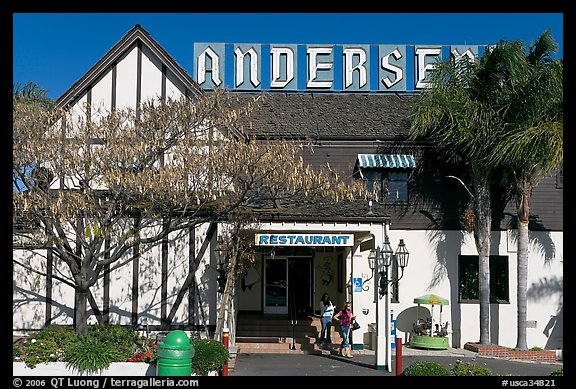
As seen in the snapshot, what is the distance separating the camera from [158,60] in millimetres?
19906

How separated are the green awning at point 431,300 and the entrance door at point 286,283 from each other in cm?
395

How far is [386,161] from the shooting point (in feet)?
71.6

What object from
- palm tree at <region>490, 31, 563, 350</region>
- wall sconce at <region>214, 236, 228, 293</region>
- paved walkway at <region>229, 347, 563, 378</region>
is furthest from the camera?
wall sconce at <region>214, 236, 228, 293</region>

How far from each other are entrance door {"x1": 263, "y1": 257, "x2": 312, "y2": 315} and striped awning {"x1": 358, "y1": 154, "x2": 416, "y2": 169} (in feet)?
13.0

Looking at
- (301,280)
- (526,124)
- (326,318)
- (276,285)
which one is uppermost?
(526,124)

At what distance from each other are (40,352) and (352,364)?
7225 mm

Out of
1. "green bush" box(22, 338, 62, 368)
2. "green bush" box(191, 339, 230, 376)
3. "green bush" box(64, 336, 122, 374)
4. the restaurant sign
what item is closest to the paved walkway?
"green bush" box(191, 339, 230, 376)

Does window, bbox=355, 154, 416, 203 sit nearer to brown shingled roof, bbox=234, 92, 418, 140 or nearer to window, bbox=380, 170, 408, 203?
window, bbox=380, 170, 408, 203

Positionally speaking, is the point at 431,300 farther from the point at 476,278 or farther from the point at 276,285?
the point at 276,285

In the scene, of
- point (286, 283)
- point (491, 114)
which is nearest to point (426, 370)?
point (491, 114)

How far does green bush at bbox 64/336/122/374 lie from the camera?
13945 mm
